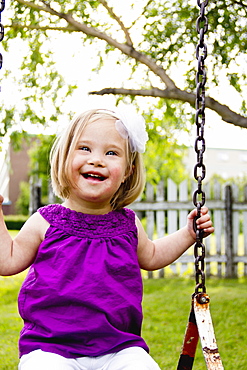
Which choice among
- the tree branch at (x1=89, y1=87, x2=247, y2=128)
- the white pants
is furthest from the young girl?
the tree branch at (x1=89, y1=87, x2=247, y2=128)

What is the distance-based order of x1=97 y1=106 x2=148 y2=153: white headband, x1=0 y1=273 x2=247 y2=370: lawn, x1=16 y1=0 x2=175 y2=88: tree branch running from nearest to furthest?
x1=97 y1=106 x2=148 y2=153: white headband < x1=0 y1=273 x2=247 y2=370: lawn < x1=16 y1=0 x2=175 y2=88: tree branch

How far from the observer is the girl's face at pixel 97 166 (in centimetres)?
196

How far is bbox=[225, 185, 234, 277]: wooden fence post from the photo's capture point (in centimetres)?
738

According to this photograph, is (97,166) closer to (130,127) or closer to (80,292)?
(130,127)

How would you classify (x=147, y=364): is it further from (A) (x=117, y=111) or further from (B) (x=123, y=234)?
(A) (x=117, y=111)

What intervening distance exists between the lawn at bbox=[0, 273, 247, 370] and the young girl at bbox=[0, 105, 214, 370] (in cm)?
152

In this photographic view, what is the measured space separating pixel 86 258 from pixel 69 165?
37cm

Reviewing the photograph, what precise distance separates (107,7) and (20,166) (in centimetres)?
3467

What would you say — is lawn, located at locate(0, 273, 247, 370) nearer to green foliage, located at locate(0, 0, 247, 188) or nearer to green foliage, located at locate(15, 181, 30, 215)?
green foliage, located at locate(0, 0, 247, 188)

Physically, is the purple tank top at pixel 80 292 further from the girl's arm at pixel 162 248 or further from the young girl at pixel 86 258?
the girl's arm at pixel 162 248

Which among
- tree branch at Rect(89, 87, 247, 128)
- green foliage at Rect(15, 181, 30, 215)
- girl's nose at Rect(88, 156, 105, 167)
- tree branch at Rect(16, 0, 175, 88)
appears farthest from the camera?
green foliage at Rect(15, 181, 30, 215)

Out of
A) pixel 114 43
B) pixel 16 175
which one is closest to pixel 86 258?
pixel 114 43

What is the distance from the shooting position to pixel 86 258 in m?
1.91

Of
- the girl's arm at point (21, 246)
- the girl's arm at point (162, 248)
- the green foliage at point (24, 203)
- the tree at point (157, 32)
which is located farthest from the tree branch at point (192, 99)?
the green foliage at point (24, 203)
